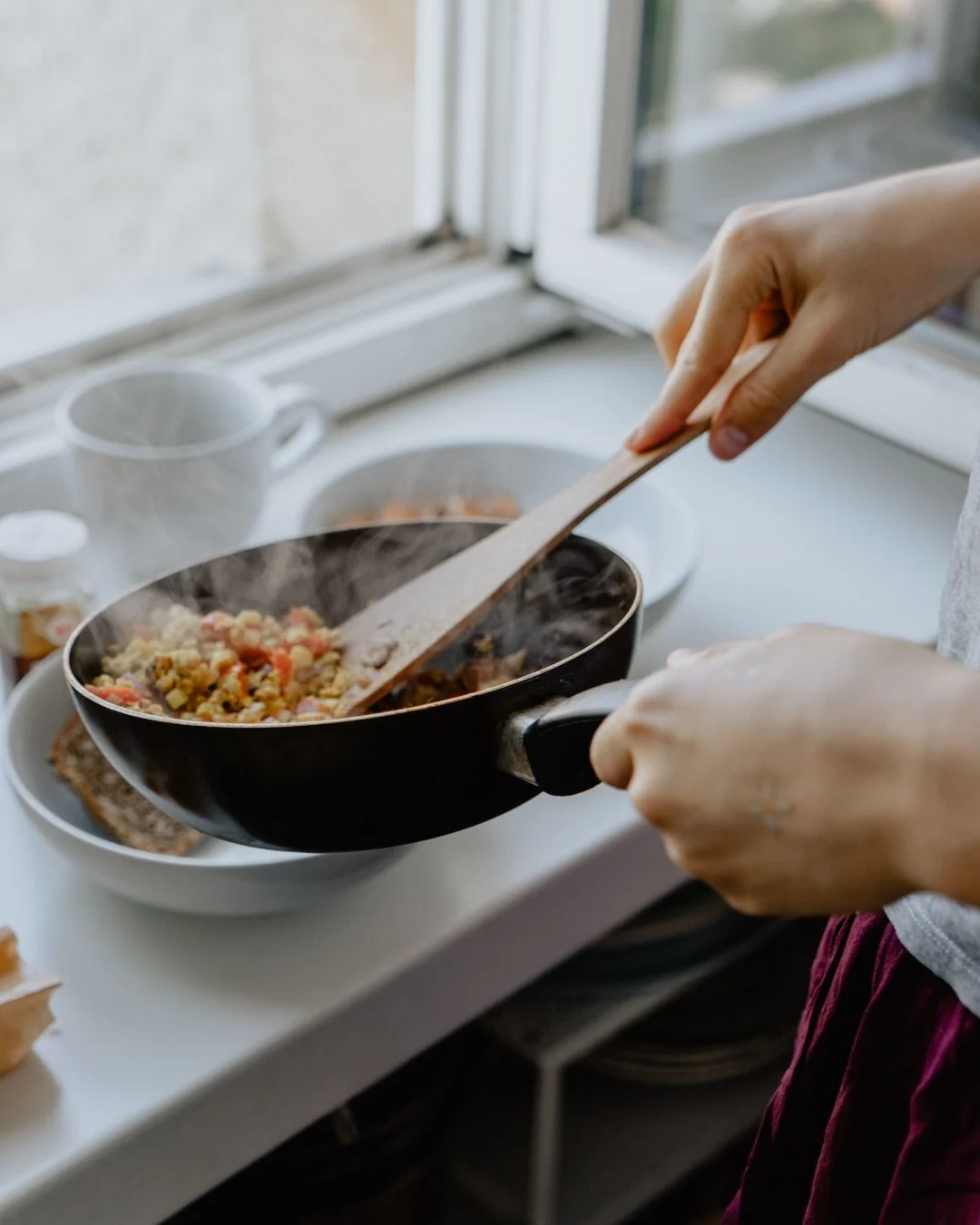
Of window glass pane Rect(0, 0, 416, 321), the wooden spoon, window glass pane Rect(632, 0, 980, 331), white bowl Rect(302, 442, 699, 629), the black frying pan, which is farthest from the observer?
window glass pane Rect(632, 0, 980, 331)

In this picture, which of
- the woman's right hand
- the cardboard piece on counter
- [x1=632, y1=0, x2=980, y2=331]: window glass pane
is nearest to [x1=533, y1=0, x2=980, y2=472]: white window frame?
[x1=632, y1=0, x2=980, y2=331]: window glass pane

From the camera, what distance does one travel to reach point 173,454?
875 millimetres

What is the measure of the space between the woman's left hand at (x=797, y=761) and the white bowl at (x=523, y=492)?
362mm

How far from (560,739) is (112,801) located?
31cm

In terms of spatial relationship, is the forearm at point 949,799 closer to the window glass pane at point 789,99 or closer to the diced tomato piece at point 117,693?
the diced tomato piece at point 117,693

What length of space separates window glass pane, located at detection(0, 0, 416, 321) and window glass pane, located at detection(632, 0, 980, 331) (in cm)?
22

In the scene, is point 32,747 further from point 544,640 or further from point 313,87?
point 313,87

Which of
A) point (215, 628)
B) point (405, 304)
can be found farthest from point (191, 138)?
point (215, 628)

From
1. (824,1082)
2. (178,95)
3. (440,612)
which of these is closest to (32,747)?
(440,612)

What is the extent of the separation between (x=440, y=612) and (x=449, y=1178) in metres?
0.71

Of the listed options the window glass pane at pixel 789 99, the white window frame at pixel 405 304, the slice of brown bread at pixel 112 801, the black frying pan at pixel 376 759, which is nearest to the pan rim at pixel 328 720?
the black frying pan at pixel 376 759

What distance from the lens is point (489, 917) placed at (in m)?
0.76

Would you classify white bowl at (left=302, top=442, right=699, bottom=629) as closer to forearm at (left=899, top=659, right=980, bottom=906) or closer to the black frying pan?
the black frying pan

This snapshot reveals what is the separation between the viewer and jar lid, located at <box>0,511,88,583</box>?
2.68ft
